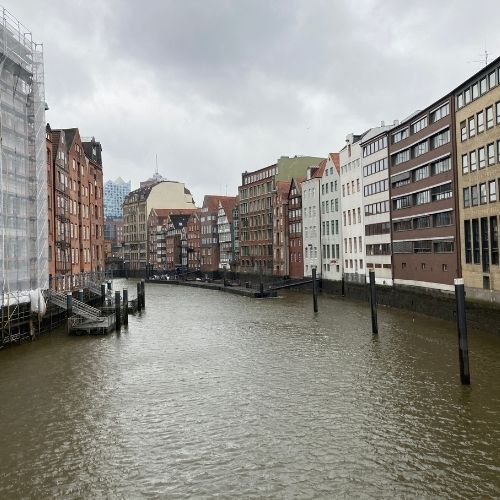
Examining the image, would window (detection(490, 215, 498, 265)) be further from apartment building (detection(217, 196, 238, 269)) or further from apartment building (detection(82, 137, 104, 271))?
apartment building (detection(217, 196, 238, 269))

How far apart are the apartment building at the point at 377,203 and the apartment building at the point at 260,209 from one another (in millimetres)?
29120

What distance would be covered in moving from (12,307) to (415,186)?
127 feet

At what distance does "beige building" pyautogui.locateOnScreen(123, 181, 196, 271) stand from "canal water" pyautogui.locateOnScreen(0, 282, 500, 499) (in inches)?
5161

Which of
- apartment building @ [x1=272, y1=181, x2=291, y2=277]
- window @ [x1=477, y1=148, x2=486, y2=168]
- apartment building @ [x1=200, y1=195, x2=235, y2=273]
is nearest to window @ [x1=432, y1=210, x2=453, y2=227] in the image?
window @ [x1=477, y1=148, x2=486, y2=168]

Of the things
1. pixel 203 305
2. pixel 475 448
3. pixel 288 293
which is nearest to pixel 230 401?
pixel 475 448

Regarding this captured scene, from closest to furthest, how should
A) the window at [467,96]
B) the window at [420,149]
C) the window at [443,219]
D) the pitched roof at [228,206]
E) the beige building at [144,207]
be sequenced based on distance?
the window at [467,96]
the window at [443,219]
the window at [420,149]
the pitched roof at [228,206]
the beige building at [144,207]

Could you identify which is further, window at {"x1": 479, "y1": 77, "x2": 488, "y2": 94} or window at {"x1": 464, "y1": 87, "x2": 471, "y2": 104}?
window at {"x1": 464, "y1": 87, "x2": 471, "y2": 104}

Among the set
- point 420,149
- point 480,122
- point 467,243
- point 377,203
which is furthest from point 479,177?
point 377,203

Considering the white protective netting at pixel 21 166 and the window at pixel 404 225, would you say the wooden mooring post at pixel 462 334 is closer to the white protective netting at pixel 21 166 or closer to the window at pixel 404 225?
the white protective netting at pixel 21 166

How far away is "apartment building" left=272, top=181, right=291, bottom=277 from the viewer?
9244 cm

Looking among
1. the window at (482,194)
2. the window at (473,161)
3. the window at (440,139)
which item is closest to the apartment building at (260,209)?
the window at (440,139)

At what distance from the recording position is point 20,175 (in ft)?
123

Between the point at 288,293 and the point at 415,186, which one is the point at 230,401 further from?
the point at 288,293

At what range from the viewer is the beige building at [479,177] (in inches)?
1487
